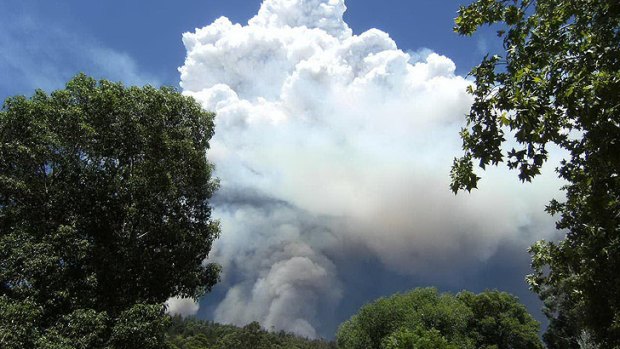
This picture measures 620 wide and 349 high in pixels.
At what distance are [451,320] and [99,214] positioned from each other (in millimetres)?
54487

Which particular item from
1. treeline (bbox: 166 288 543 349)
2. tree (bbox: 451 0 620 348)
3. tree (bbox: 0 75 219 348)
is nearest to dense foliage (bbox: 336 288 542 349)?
treeline (bbox: 166 288 543 349)

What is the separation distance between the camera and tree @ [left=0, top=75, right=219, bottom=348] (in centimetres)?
1564

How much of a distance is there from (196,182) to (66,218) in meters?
5.48

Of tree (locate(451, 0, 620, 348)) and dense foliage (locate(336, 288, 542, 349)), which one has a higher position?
dense foliage (locate(336, 288, 542, 349))

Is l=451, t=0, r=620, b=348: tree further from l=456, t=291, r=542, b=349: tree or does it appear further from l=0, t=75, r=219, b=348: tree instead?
l=456, t=291, r=542, b=349: tree

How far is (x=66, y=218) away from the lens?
17.6 metres

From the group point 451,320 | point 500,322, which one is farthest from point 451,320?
point 500,322

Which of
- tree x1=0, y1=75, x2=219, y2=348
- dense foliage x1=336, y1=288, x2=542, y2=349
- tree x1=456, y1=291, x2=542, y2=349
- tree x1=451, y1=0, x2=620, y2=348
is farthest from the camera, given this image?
tree x1=456, y1=291, x2=542, y2=349

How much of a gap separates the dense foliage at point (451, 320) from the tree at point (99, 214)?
138ft

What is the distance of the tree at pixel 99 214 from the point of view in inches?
616

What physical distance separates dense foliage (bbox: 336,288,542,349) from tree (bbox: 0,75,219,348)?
42013 mm

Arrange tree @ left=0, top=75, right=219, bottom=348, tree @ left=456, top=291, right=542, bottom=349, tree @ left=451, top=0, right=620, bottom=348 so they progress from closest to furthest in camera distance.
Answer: tree @ left=451, top=0, right=620, bottom=348, tree @ left=0, top=75, right=219, bottom=348, tree @ left=456, top=291, right=542, bottom=349

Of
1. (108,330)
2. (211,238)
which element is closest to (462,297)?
(211,238)

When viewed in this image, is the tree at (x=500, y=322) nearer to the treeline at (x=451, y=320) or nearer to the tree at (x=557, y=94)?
the treeline at (x=451, y=320)
